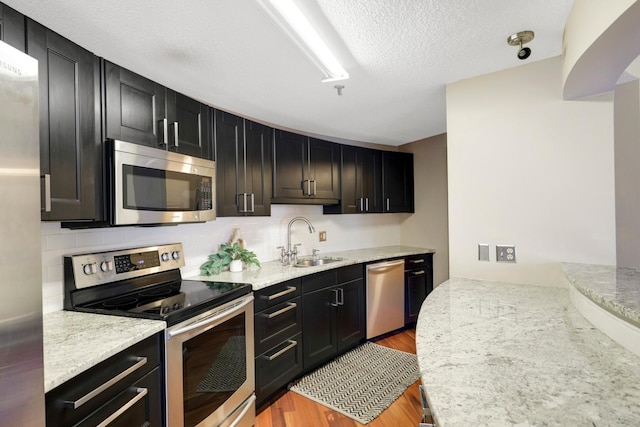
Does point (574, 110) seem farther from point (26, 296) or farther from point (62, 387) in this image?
point (62, 387)

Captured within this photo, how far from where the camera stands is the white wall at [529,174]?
6.17 feet

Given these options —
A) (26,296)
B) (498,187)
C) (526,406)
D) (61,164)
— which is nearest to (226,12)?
(61,164)

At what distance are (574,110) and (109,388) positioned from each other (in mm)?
2691

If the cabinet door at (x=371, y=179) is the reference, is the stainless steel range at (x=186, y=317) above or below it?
below

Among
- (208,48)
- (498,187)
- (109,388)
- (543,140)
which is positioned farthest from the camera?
(498,187)

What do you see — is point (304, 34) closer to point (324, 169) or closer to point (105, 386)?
point (105, 386)

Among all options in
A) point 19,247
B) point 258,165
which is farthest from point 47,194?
point 258,165

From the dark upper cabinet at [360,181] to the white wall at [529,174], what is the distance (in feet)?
4.88

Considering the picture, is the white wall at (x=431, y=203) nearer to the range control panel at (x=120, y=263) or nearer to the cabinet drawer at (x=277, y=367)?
the cabinet drawer at (x=277, y=367)

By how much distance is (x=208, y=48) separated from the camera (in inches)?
66.1

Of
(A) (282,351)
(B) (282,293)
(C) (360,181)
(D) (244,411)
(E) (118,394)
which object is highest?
(C) (360,181)

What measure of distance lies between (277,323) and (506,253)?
1.65 meters

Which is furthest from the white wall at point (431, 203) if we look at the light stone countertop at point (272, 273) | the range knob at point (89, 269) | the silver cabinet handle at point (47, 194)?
the silver cabinet handle at point (47, 194)

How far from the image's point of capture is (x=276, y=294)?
2418mm
